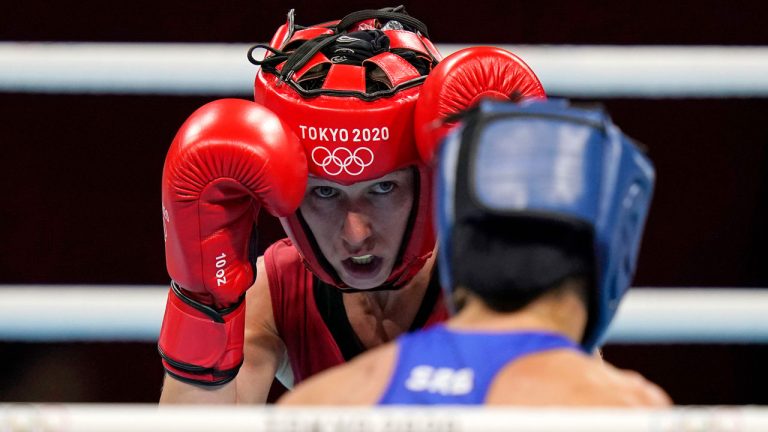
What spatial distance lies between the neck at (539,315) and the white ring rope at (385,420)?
0.50 feet

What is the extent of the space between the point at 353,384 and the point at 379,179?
0.58 m

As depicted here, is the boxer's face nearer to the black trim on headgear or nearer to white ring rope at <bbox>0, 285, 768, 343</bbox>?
the black trim on headgear

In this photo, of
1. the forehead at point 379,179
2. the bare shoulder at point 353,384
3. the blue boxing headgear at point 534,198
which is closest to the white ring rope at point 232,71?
the forehead at point 379,179

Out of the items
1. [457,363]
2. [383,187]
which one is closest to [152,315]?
[383,187]

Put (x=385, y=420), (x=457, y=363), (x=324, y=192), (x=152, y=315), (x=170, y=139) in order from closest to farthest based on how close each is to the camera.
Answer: (x=385, y=420)
(x=457, y=363)
(x=324, y=192)
(x=152, y=315)
(x=170, y=139)

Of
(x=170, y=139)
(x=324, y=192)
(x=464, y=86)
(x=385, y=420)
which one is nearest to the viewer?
(x=385, y=420)

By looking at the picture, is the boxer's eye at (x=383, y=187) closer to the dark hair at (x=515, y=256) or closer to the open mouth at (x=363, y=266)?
the open mouth at (x=363, y=266)

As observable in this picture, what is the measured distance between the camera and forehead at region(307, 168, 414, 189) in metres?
1.59

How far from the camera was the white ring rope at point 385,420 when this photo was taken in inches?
34.3

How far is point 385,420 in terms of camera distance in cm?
89

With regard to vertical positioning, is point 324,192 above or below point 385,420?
below

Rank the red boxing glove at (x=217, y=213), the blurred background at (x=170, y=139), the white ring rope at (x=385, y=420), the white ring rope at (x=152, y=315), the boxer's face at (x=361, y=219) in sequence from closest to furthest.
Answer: the white ring rope at (x=385, y=420)
the red boxing glove at (x=217, y=213)
the boxer's face at (x=361, y=219)
the white ring rope at (x=152, y=315)
the blurred background at (x=170, y=139)

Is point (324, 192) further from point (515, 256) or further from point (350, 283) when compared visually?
point (515, 256)

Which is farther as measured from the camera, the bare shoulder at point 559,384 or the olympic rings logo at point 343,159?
the olympic rings logo at point 343,159
